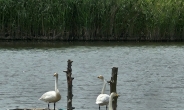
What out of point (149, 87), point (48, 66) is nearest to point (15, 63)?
point (48, 66)

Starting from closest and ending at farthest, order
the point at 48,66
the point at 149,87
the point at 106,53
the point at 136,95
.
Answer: the point at 136,95 < the point at 149,87 < the point at 48,66 < the point at 106,53

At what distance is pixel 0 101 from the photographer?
19578mm

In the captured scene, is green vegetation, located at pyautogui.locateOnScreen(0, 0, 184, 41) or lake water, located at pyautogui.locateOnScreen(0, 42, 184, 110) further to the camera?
green vegetation, located at pyautogui.locateOnScreen(0, 0, 184, 41)

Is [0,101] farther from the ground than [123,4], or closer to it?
closer to it

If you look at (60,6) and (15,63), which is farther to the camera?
(60,6)

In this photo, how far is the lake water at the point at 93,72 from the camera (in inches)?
801

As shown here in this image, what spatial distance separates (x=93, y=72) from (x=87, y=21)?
43.8ft

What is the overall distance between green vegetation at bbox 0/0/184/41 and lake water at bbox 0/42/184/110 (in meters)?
1.41

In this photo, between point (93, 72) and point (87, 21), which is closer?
point (93, 72)

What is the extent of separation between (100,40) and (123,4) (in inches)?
136

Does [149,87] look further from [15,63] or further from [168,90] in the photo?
[15,63]

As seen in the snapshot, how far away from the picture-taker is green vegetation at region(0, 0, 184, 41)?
133 feet

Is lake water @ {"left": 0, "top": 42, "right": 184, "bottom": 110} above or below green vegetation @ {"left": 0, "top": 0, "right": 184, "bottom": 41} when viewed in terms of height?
below

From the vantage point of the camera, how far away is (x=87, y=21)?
40.5 m
